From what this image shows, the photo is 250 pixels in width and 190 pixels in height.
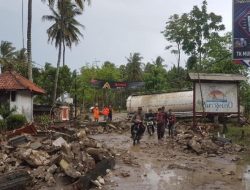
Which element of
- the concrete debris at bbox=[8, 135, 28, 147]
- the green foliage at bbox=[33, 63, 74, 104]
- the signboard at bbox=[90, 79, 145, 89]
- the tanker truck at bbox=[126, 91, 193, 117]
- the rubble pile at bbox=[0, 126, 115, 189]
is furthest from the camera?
the signboard at bbox=[90, 79, 145, 89]

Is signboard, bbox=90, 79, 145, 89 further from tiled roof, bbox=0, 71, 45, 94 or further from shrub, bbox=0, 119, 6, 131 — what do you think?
shrub, bbox=0, 119, 6, 131

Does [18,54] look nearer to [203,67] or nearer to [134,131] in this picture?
[203,67]

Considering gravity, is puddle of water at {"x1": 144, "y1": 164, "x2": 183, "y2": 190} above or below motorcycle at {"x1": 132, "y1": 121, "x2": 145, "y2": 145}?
below

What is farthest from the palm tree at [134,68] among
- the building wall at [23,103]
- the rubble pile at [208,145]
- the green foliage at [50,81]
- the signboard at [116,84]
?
the rubble pile at [208,145]

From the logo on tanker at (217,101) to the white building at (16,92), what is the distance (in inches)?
496

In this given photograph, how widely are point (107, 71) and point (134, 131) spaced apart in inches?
2379

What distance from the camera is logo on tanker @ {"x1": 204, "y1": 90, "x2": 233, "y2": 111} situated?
28.0m

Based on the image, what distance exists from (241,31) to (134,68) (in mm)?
69150

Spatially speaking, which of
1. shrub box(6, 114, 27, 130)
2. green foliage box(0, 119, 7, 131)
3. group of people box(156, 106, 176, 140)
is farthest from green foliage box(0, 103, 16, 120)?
group of people box(156, 106, 176, 140)

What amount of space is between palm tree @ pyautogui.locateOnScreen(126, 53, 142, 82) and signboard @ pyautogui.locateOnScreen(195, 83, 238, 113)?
55.2m

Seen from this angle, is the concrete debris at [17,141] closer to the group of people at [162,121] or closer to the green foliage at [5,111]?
the group of people at [162,121]

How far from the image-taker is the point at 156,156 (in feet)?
61.4

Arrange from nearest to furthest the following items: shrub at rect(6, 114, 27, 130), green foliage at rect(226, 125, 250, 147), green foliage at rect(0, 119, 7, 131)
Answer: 1. green foliage at rect(226, 125, 250, 147)
2. green foliage at rect(0, 119, 7, 131)
3. shrub at rect(6, 114, 27, 130)

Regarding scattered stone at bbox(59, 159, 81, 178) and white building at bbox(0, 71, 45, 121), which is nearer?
scattered stone at bbox(59, 159, 81, 178)
